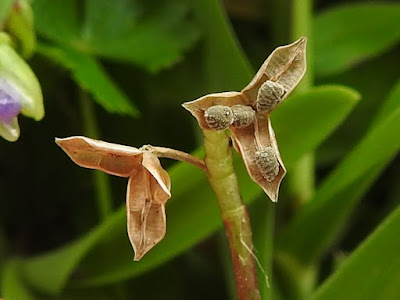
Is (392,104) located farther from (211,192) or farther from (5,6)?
(5,6)

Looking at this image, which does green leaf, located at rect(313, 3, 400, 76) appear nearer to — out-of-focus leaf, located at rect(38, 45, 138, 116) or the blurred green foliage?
the blurred green foliage

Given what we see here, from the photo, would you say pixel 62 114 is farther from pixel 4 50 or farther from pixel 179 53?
pixel 4 50

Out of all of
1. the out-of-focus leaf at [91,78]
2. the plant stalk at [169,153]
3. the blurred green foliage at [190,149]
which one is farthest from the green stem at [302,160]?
the plant stalk at [169,153]

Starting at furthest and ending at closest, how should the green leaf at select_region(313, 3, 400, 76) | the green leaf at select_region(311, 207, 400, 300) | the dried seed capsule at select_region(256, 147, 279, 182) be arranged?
the green leaf at select_region(313, 3, 400, 76), the green leaf at select_region(311, 207, 400, 300), the dried seed capsule at select_region(256, 147, 279, 182)

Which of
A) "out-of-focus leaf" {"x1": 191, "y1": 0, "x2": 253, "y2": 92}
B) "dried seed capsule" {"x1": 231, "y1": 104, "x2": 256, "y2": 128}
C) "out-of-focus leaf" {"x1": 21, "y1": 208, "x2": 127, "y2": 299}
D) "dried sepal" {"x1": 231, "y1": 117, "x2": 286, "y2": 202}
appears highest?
"dried seed capsule" {"x1": 231, "y1": 104, "x2": 256, "y2": 128}

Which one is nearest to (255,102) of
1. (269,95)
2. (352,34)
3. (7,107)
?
(269,95)

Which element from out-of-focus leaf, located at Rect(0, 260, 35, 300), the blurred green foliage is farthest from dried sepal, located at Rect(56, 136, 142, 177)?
out-of-focus leaf, located at Rect(0, 260, 35, 300)

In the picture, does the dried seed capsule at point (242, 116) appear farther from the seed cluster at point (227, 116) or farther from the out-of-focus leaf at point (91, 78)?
the out-of-focus leaf at point (91, 78)

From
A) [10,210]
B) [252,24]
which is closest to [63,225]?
[10,210]
